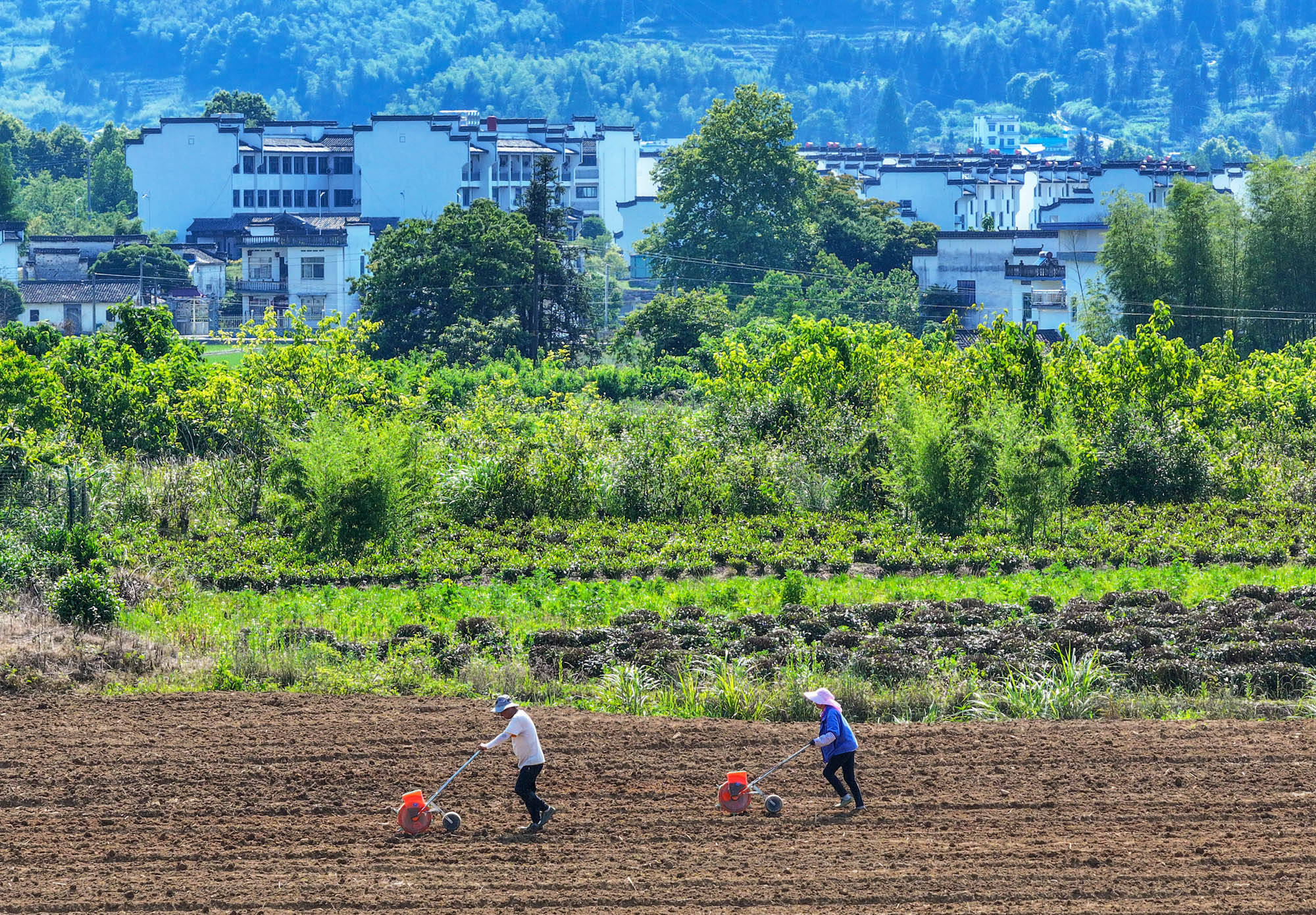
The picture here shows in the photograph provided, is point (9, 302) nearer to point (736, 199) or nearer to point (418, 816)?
point (736, 199)

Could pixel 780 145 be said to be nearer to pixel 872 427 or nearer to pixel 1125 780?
pixel 872 427

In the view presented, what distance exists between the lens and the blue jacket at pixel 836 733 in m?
12.8

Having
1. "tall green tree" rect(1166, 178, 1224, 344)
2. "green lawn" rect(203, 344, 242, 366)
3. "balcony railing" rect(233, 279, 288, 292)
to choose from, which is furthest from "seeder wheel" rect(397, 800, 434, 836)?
"balcony railing" rect(233, 279, 288, 292)

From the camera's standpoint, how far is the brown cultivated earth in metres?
11.3

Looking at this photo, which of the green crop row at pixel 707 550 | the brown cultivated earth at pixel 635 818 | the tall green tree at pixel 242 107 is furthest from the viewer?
the tall green tree at pixel 242 107

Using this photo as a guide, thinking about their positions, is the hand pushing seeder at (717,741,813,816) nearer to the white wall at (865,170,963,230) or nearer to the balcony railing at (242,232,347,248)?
the balcony railing at (242,232,347,248)

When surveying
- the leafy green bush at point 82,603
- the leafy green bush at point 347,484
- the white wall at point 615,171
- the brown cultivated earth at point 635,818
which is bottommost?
the brown cultivated earth at point 635,818

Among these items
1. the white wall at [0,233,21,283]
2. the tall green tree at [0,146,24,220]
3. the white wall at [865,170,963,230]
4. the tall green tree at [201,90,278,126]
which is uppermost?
the tall green tree at [201,90,278,126]

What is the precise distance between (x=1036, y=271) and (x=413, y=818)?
6927 cm

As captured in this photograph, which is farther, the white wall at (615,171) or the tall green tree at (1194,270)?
the white wall at (615,171)

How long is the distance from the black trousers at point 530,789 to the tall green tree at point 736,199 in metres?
72.4

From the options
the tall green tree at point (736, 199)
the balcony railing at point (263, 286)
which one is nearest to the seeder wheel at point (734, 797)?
the tall green tree at point (736, 199)

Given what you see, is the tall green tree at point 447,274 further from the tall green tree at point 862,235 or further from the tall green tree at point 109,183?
the tall green tree at point 109,183

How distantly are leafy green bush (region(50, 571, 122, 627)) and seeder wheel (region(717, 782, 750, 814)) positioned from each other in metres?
10.2
